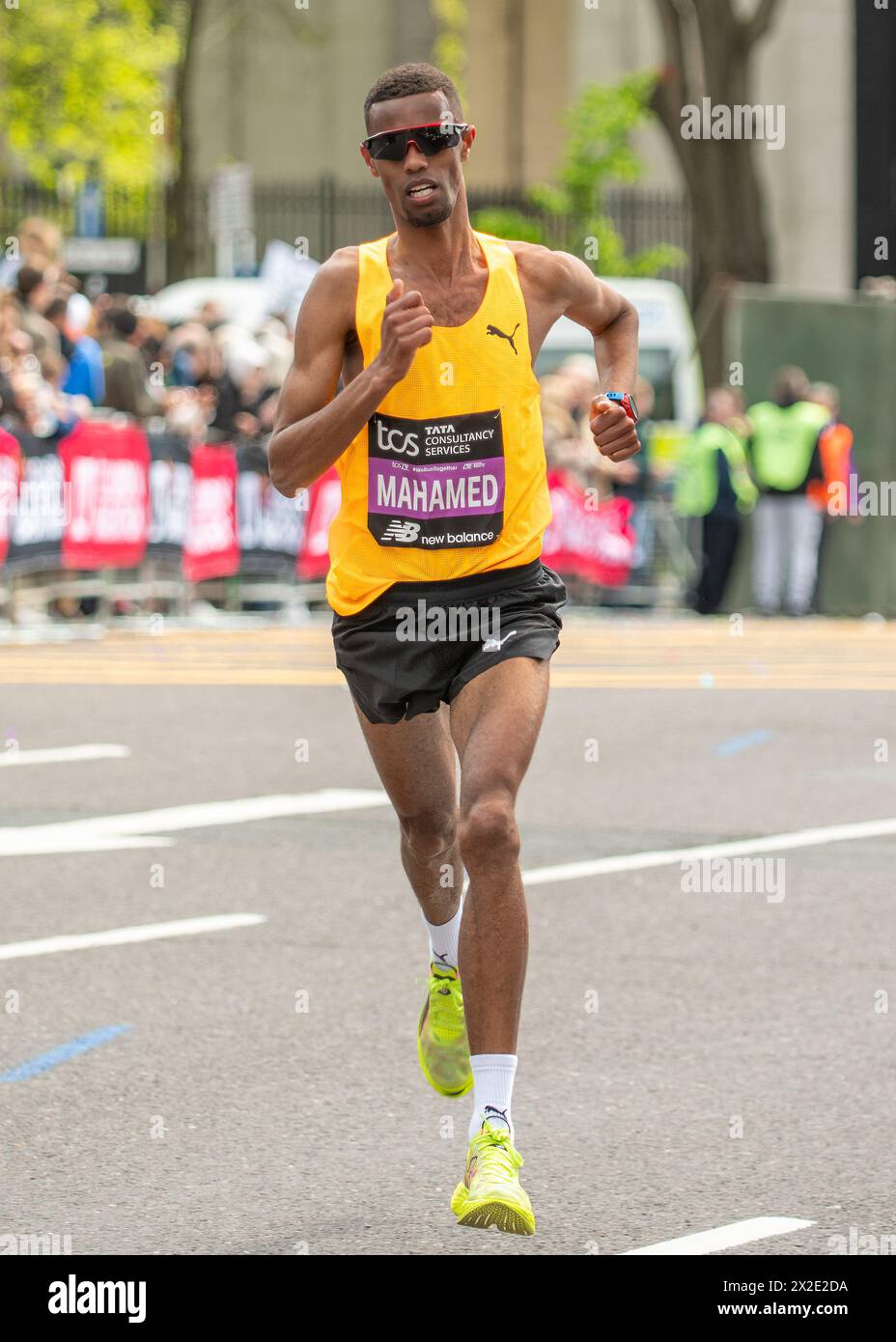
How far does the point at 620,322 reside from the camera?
6273mm

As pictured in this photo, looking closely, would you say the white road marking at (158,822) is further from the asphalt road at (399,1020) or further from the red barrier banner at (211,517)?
the red barrier banner at (211,517)

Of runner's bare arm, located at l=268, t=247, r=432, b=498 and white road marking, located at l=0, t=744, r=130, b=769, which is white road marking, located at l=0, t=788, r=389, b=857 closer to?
white road marking, located at l=0, t=744, r=130, b=769

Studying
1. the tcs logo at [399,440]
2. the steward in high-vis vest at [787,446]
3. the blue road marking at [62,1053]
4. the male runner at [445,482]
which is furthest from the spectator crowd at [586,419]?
the tcs logo at [399,440]

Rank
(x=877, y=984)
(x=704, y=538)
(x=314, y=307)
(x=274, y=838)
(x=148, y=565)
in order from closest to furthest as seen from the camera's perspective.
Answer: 1. (x=314, y=307)
2. (x=877, y=984)
3. (x=274, y=838)
4. (x=148, y=565)
5. (x=704, y=538)

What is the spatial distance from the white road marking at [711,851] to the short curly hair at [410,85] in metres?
4.26

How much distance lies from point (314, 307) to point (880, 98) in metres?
37.1

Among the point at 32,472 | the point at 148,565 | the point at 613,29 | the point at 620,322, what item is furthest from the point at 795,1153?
the point at 613,29

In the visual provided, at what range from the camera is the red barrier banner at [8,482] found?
57.1 ft

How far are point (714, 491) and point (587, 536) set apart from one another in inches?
49.1

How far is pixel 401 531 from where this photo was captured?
5.85 metres

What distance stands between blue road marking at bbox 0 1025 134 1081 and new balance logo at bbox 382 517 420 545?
1829 mm

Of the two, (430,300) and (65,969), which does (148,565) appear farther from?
(430,300)

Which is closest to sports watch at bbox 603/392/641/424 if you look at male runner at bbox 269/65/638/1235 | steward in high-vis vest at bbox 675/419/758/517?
male runner at bbox 269/65/638/1235

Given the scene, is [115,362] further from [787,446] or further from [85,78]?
[85,78]
